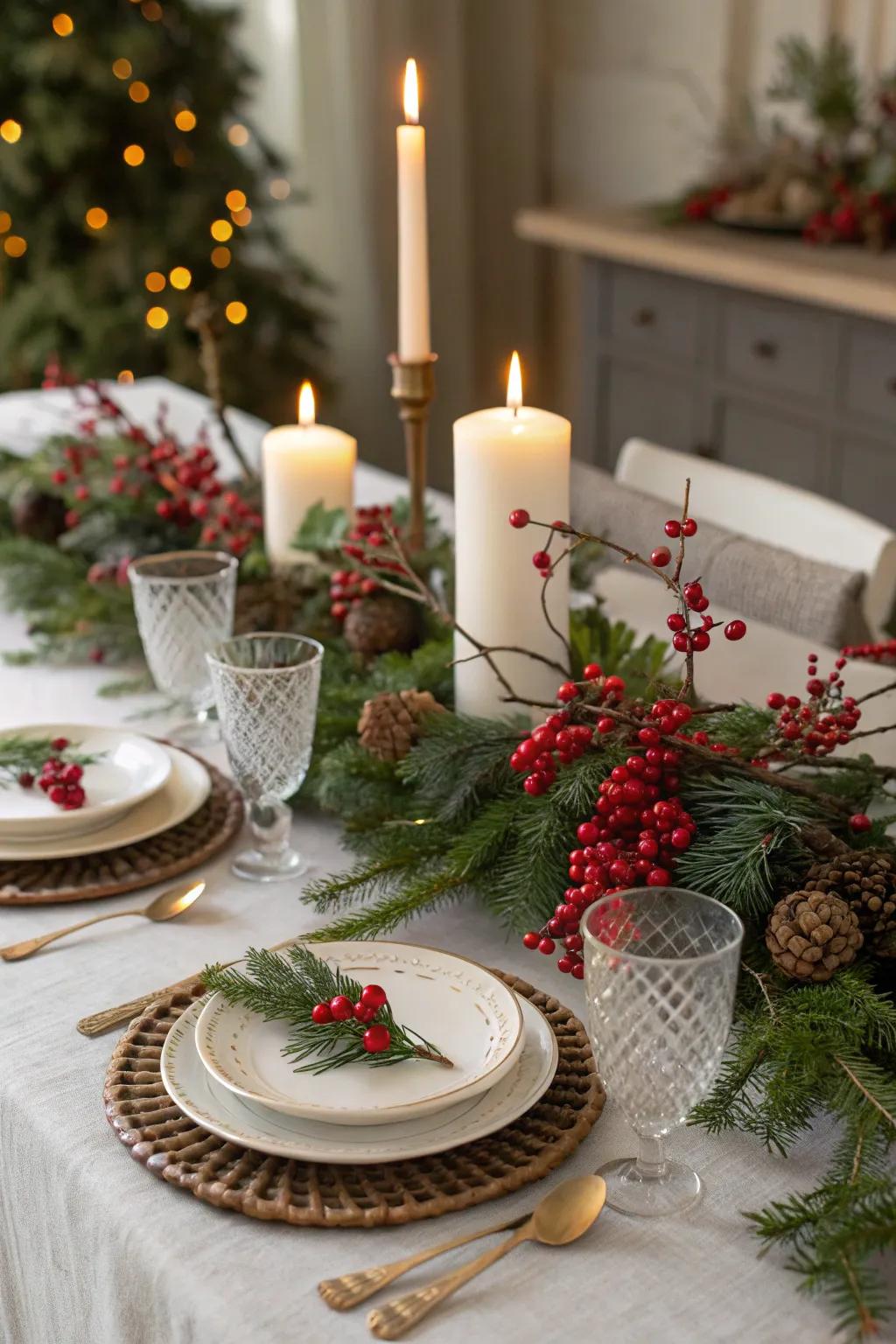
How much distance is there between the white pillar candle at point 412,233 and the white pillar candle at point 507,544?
0.19m

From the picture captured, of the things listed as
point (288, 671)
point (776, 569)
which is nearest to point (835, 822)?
point (288, 671)

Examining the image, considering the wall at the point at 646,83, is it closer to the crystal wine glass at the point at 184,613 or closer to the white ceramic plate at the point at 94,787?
the crystal wine glass at the point at 184,613

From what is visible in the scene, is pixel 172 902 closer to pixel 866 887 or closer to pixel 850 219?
pixel 866 887

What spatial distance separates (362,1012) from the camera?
0.78 m

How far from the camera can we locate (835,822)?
93 centimetres

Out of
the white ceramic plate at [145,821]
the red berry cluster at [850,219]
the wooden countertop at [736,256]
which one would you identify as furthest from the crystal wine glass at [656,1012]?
the red berry cluster at [850,219]

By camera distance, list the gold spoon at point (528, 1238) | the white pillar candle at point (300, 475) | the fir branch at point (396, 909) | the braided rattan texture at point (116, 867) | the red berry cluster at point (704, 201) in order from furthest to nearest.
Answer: the red berry cluster at point (704, 201) → the white pillar candle at point (300, 475) → the braided rattan texture at point (116, 867) → the fir branch at point (396, 909) → the gold spoon at point (528, 1238)

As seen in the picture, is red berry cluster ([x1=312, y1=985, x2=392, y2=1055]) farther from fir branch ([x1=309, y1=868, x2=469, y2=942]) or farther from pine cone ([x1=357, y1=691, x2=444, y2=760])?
pine cone ([x1=357, y1=691, x2=444, y2=760])

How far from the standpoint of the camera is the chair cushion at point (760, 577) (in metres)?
1.49

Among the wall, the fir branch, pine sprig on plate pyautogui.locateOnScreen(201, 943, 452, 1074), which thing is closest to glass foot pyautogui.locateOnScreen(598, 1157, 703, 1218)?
pine sprig on plate pyautogui.locateOnScreen(201, 943, 452, 1074)

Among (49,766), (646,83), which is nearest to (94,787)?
(49,766)

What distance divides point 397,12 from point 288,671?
3.17m

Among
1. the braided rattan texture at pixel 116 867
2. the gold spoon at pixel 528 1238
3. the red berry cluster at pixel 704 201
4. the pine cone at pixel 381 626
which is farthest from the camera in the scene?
the red berry cluster at pixel 704 201

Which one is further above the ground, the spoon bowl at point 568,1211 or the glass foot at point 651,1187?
the spoon bowl at point 568,1211
